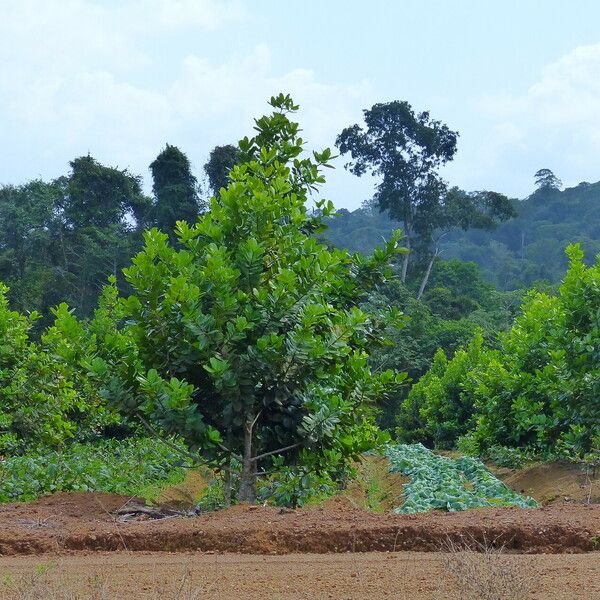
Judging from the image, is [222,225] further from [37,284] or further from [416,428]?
[37,284]

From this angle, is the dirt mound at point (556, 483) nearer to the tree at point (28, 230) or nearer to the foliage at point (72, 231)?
the foliage at point (72, 231)

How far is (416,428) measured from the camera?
1437 inches

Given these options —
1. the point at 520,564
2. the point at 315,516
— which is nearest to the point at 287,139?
the point at 315,516

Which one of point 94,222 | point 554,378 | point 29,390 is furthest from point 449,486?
point 94,222

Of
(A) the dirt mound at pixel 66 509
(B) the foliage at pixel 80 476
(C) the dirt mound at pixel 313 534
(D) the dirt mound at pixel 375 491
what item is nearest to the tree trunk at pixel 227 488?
(B) the foliage at pixel 80 476

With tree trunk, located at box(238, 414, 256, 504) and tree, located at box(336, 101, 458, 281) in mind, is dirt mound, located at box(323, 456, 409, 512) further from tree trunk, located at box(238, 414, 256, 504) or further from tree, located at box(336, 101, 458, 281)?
tree, located at box(336, 101, 458, 281)

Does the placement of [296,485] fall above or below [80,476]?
above

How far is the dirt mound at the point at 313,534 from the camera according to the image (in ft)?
23.8

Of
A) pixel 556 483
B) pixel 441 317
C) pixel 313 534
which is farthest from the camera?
pixel 441 317

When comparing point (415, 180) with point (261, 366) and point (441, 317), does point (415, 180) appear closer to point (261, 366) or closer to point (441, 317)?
point (441, 317)

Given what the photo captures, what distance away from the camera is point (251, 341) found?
910 cm

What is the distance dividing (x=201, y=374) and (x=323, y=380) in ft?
4.09

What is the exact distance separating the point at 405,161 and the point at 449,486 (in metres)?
40.5

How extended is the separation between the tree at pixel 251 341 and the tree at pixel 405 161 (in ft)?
142
